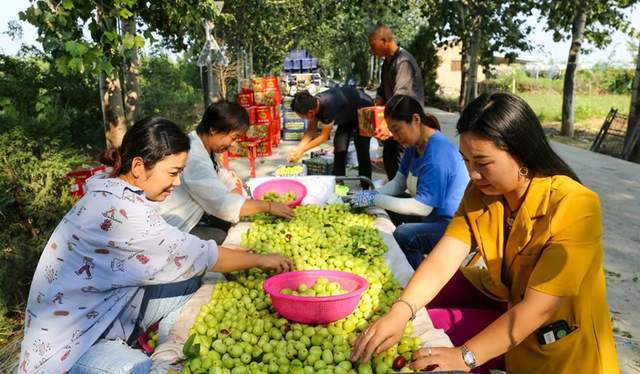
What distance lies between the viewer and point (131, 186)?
1.97m

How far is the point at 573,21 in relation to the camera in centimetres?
1280

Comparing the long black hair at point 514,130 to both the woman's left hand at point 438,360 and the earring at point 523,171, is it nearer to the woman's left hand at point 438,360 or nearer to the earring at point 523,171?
the earring at point 523,171

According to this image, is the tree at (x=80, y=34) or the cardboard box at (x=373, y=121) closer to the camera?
the tree at (x=80, y=34)

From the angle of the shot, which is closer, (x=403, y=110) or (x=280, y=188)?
(x=403, y=110)

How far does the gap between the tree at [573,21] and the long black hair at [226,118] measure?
10.8 metres

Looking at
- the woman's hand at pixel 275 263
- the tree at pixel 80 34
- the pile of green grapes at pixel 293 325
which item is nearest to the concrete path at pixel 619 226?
the pile of green grapes at pixel 293 325

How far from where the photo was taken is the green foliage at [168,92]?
563 inches

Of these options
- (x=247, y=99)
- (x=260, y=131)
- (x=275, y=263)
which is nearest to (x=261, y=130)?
(x=260, y=131)

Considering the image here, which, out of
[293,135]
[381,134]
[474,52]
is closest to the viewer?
[381,134]

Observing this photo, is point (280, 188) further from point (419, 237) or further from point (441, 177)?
point (441, 177)

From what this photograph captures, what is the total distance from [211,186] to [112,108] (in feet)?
11.6

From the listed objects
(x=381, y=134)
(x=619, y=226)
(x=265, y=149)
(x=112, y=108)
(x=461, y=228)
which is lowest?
(x=619, y=226)

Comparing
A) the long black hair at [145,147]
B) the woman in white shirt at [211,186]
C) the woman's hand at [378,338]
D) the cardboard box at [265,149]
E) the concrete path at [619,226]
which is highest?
the long black hair at [145,147]

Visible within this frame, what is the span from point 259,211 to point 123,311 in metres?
1.32
